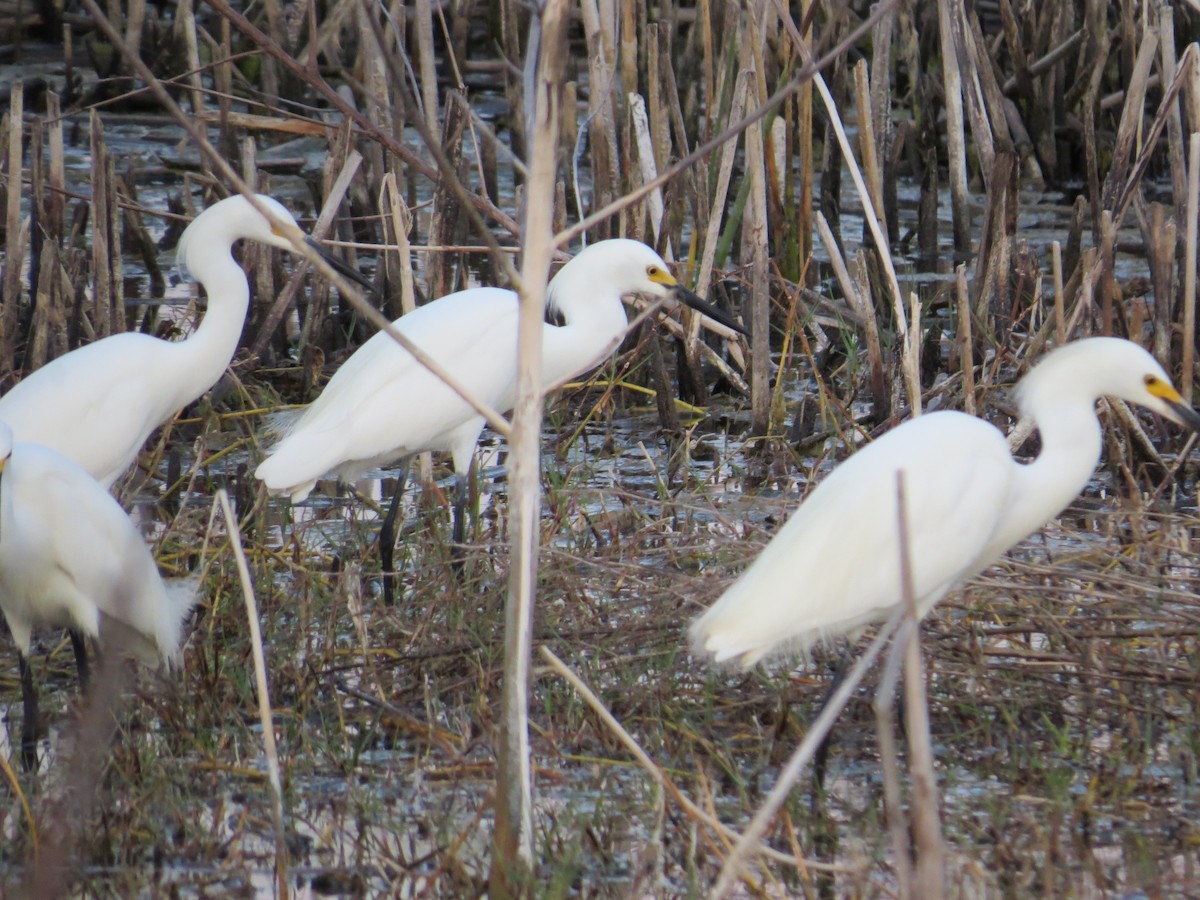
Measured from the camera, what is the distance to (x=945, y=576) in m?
2.97

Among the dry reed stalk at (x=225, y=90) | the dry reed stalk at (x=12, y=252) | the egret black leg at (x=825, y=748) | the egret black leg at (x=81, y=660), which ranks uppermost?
the dry reed stalk at (x=225, y=90)

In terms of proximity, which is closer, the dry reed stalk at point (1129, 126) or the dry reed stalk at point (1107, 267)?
the dry reed stalk at point (1107, 267)

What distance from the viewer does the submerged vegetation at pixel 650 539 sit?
2.69m

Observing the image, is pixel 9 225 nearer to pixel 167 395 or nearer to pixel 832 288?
pixel 167 395

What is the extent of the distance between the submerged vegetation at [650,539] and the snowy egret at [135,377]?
25 centimetres

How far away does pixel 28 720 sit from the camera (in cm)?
329

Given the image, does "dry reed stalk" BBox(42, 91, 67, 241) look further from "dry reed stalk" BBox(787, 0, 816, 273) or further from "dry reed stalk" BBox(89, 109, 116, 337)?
"dry reed stalk" BBox(787, 0, 816, 273)

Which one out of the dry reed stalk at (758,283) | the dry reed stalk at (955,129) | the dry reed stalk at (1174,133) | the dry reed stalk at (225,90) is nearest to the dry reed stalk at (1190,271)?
the dry reed stalk at (1174,133)

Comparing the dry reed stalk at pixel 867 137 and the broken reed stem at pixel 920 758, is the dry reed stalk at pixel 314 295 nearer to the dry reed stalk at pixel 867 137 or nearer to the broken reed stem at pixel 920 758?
the dry reed stalk at pixel 867 137

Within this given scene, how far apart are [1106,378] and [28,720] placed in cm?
216

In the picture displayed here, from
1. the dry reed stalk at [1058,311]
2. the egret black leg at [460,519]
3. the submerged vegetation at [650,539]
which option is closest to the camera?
the submerged vegetation at [650,539]

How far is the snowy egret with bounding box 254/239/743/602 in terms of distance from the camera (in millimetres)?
4316

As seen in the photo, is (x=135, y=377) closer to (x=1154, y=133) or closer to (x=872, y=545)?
(x=872, y=545)

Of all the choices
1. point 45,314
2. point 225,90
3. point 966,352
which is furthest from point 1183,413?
point 225,90
